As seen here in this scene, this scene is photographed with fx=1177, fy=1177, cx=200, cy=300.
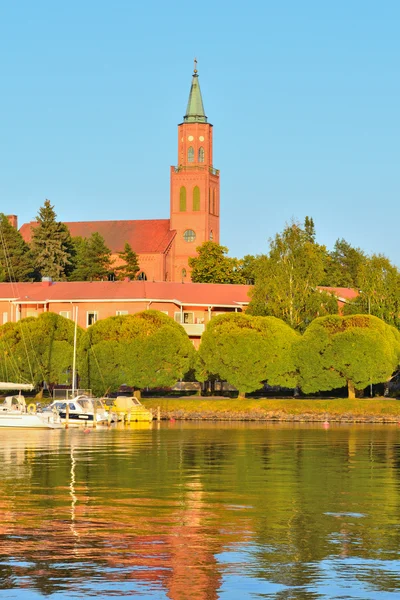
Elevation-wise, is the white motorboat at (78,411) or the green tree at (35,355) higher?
the green tree at (35,355)

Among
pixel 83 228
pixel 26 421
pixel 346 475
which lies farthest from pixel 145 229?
pixel 346 475

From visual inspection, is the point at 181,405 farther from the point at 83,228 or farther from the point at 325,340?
the point at 83,228

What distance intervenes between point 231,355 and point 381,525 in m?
63.2

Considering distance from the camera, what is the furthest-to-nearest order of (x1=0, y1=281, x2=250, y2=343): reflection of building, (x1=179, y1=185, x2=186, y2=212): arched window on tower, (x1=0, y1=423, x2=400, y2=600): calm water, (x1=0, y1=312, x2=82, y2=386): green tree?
(x1=179, y1=185, x2=186, y2=212): arched window on tower < (x1=0, y1=281, x2=250, y2=343): reflection of building < (x1=0, y1=312, x2=82, y2=386): green tree < (x1=0, y1=423, x2=400, y2=600): calm water

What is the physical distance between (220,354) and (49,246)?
63.7 m

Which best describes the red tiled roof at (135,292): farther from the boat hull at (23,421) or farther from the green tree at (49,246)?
the boat hull at (23,421)

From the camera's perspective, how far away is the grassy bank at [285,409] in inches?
3610

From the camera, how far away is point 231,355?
95.2m

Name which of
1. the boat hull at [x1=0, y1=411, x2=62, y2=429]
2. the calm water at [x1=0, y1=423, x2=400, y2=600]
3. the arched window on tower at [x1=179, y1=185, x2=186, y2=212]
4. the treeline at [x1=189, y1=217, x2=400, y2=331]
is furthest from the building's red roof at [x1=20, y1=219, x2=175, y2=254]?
the calm water at [x1=0, y1=423, x2=400, y2=600]

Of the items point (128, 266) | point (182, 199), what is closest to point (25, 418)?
point (128, 266)

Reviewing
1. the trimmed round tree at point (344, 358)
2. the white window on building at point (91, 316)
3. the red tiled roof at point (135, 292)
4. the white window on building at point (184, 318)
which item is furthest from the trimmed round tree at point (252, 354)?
the white window on building at point (91, 316)

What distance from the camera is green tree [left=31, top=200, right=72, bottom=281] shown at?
15350 cm

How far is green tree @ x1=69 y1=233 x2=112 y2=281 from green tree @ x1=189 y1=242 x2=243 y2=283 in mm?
12769

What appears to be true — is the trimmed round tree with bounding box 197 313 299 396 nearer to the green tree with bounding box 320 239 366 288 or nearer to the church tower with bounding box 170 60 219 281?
the green tree with bounding box 320 239 366 288
